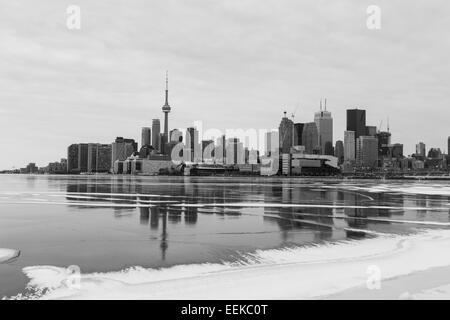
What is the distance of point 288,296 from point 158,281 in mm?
2832

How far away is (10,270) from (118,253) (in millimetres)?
2848

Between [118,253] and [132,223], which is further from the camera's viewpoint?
[132,223]

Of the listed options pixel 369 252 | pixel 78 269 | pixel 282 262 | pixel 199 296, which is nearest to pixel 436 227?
pixel 369 252

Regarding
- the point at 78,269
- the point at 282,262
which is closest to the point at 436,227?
the point at 282,262

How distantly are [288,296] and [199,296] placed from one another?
1726 mm

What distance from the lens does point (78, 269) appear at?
942 centimetres

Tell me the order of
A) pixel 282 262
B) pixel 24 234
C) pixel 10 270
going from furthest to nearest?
pixel 24 234 < pixel 282 262 < pixel 10 270

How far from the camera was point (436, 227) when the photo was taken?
1659 centimetres

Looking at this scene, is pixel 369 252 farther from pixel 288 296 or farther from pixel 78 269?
pixel 78 269
